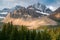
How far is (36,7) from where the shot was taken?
47.0 m

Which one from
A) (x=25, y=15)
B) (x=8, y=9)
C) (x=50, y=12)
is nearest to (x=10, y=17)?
(x=8, y=9)

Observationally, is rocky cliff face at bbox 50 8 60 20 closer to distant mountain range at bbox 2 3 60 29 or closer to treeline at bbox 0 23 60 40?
distant mountain range at bbox 2 3 60 29

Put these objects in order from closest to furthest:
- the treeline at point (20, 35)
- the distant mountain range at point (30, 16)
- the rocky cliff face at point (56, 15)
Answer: the treeline at point (20, 35)
the distant mountain range at point (30, 16)
the rocky cliff face at point (56, 15)

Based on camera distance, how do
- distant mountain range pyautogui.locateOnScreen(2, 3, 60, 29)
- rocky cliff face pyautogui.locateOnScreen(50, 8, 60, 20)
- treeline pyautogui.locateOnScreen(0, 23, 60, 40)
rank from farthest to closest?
rocky cliff face pyautogui.locateOnScreen(50, 8, 60, 20) < distant mountain range pyautogui.locateOnScreen(2, 3, 60, 29) < treeline pyautogui.locateOnScreen(0, 23, 60, 40)

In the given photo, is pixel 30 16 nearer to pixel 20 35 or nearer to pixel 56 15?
pixel 56 15

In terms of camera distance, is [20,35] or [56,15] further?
[56,15]

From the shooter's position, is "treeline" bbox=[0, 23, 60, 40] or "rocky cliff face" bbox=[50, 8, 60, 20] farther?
"rocky cliff face" bbox=[50, 8, 60, 20]

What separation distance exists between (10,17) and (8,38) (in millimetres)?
17768

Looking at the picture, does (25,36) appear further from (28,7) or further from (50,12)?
(50,12)

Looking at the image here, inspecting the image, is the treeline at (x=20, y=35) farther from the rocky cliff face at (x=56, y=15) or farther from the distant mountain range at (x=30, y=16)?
the rocky cliff face at (x=56, y=15)

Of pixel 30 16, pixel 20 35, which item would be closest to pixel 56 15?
pixel 30 16

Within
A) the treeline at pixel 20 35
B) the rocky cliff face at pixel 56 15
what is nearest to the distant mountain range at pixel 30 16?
the rocky cliff face at pixel 56 15

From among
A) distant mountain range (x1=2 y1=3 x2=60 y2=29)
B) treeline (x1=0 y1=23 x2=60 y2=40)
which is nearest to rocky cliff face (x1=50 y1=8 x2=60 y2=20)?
distant mountain range (x1=2 y1=3 x2=60 y2=29)

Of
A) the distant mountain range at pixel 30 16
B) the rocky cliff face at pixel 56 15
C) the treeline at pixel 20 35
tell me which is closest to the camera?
Answer: the treeline at pixel 20 35
